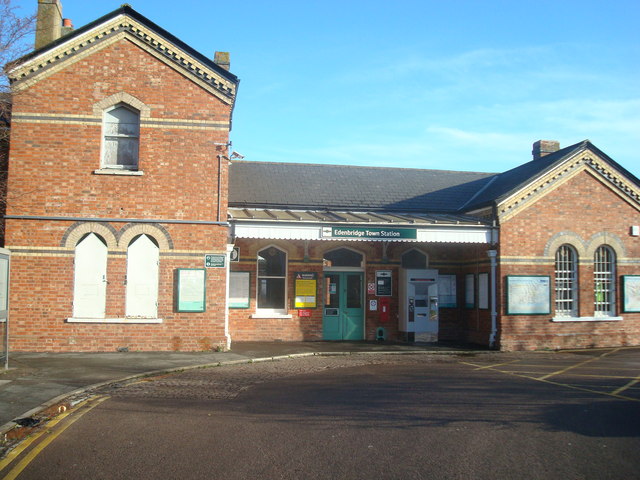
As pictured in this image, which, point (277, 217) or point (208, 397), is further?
point (277, 217)

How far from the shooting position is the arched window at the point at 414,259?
749 inches

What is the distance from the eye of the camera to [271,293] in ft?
59.2

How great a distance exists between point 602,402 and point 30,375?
1008 centimetres

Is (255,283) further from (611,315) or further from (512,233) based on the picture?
(611,315)

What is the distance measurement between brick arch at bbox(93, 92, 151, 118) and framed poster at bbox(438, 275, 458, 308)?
10392 mm

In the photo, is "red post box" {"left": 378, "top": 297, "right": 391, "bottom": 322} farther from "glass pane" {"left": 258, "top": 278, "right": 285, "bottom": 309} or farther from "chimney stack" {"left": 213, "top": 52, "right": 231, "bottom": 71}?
"chimney stack" {"left": 213, "top": 52, "right": 231, "bottom": 71}

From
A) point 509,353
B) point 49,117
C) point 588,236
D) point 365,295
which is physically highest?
point 49,117

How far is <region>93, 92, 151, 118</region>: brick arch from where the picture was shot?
14.7 meters

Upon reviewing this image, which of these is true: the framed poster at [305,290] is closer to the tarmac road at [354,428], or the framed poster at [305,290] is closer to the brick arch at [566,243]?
the tarmac road at [354,428]

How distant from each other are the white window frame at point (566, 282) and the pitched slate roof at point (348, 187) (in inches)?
161

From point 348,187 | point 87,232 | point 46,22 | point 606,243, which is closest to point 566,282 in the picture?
point 606,243

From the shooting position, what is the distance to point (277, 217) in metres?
15.8

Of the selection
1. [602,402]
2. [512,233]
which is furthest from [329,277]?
[602,402]

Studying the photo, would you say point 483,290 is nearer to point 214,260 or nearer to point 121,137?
point 214,260
